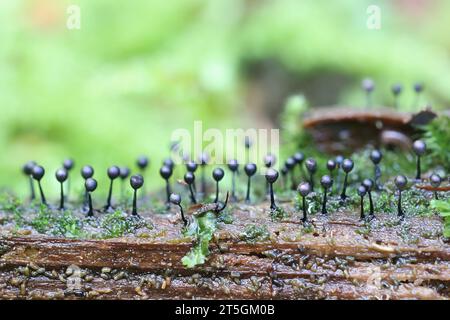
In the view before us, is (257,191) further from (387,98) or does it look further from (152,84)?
(387,98)

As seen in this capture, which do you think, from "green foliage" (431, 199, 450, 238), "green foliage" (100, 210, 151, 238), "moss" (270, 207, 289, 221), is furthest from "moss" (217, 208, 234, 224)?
"green foliage" (431, 199, 450, 238)

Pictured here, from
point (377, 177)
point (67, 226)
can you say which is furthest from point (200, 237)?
point (377, 177)

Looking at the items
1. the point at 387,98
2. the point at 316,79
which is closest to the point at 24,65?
the point at 316,79

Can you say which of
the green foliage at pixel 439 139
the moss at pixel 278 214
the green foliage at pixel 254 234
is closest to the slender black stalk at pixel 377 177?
the green foliage at pixel 439 139

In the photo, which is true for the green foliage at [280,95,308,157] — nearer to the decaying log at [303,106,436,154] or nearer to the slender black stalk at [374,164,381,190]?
the decaying log at [303,106,436,154]

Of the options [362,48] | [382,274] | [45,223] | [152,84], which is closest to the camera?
[382,274]

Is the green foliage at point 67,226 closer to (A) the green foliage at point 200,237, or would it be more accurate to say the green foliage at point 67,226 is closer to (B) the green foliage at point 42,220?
(B) the green foliage at point 42,220
